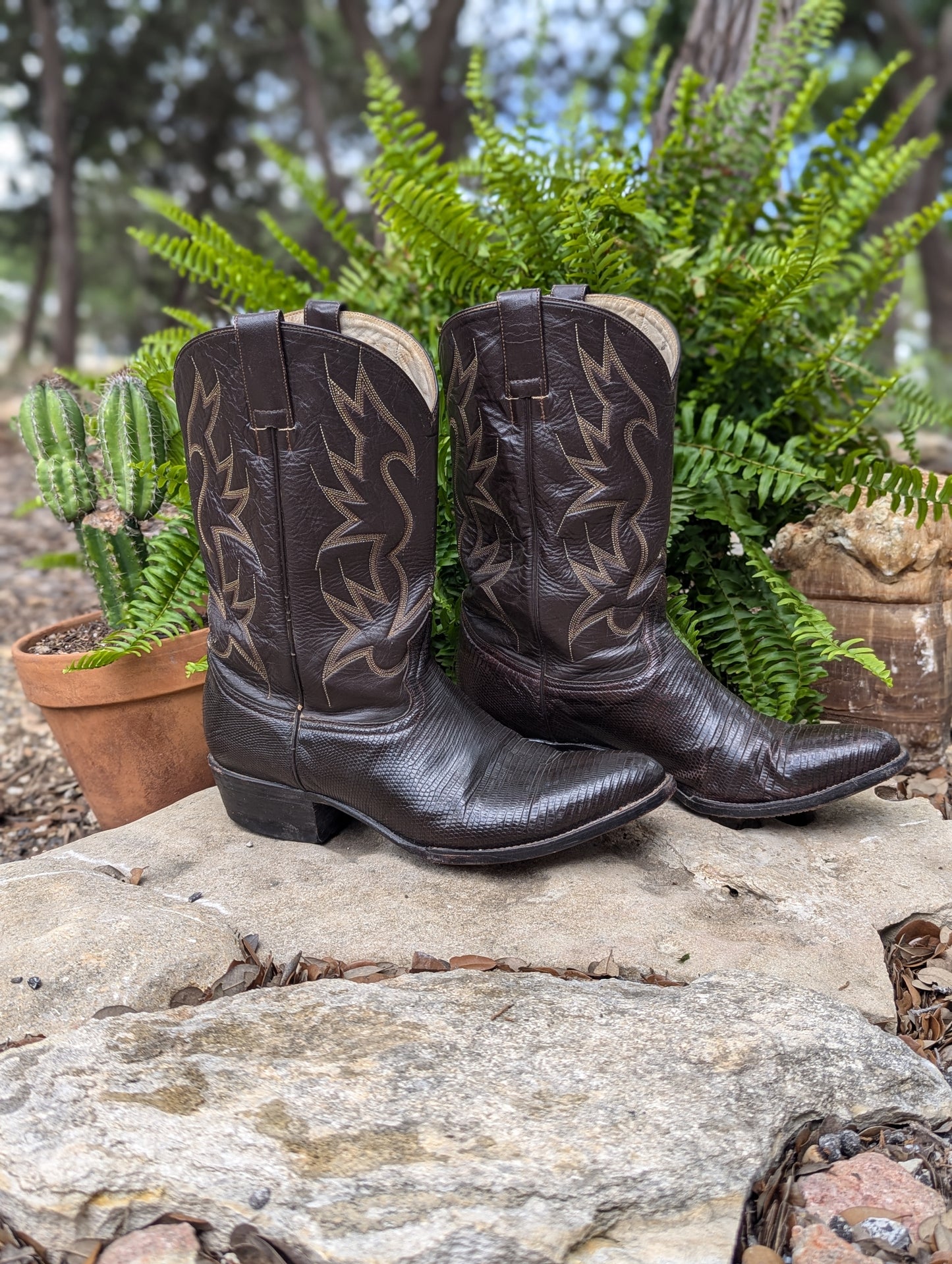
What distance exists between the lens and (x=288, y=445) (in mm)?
1521

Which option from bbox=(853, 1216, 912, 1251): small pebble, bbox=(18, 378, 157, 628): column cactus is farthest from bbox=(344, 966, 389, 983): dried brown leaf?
bbox=(18, 378, 157, 628): column cactus

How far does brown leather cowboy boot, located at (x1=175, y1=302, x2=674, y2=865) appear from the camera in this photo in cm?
151

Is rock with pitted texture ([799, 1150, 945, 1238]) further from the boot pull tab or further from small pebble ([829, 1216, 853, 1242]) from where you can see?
the boot pull tab

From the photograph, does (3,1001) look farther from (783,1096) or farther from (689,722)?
(689,722)

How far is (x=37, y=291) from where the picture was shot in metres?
13.8

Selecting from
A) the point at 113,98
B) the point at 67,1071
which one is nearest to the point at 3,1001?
the point at 67,1071

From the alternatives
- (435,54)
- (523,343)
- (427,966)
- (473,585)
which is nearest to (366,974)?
(427,966)

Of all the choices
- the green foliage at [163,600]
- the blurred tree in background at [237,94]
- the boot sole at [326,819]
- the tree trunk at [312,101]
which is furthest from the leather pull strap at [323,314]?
the tree trunk at [312,101]

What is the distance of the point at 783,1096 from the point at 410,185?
5.75 feet

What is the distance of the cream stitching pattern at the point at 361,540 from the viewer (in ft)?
4.93

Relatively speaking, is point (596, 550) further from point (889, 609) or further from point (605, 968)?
point (889, 609)

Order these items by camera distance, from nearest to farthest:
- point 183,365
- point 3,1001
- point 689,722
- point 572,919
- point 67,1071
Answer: point 67,1071, point 3,1001, point 572,919, point 183,365, point 689,722

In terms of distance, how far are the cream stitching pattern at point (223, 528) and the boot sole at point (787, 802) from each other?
0.81 metres

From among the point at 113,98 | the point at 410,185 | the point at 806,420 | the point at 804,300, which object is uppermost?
the point at 113,98
